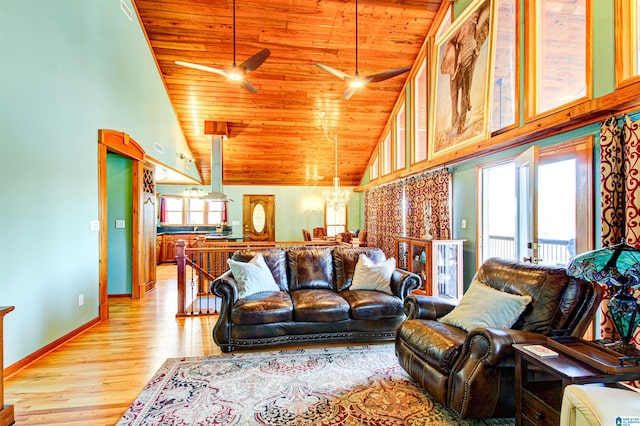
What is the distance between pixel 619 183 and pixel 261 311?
339cm

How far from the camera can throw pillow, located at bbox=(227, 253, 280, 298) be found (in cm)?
348

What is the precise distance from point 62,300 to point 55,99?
2171mm

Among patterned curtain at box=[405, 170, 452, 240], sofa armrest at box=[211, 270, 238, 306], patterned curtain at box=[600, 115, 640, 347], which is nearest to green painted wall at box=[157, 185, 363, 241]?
patterned curtain at box=[405, 170, 452, 240]

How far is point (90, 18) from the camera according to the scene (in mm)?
3973

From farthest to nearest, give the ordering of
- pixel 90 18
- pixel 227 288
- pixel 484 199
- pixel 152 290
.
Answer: pixel 152 290 → pixel 484 199 → pixel 90 18 → pixel 227 288

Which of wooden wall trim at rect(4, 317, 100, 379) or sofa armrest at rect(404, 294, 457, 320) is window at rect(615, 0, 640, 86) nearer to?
sofa armrest at rect(404, 294, 457, 320)

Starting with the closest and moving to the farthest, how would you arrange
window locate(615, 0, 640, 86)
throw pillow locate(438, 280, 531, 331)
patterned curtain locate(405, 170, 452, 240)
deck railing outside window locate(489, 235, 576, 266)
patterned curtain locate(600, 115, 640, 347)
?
1. throw pillow locate(438, 280, 531, 331)
2. patterned curtain locate(600, 115, 640, 347)
3. window locate(615, 0, 640, 86)
4. deck railing outside window locate(489, 235, 576, 266)
5. patterned curtain locate(405, 170, 452, 240)

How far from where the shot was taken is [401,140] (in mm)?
7469

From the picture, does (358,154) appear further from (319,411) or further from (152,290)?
(319,411)

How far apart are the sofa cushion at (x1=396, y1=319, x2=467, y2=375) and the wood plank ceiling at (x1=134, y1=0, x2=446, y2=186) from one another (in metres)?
5.02

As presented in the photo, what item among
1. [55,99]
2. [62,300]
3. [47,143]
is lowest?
[62,300]

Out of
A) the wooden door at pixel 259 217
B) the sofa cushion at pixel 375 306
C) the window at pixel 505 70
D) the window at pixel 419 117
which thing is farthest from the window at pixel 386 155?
the sofa cushion at pixel 375 306

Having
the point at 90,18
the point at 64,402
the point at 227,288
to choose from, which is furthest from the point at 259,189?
the point at 64,402

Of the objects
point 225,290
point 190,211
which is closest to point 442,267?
point 225,290
